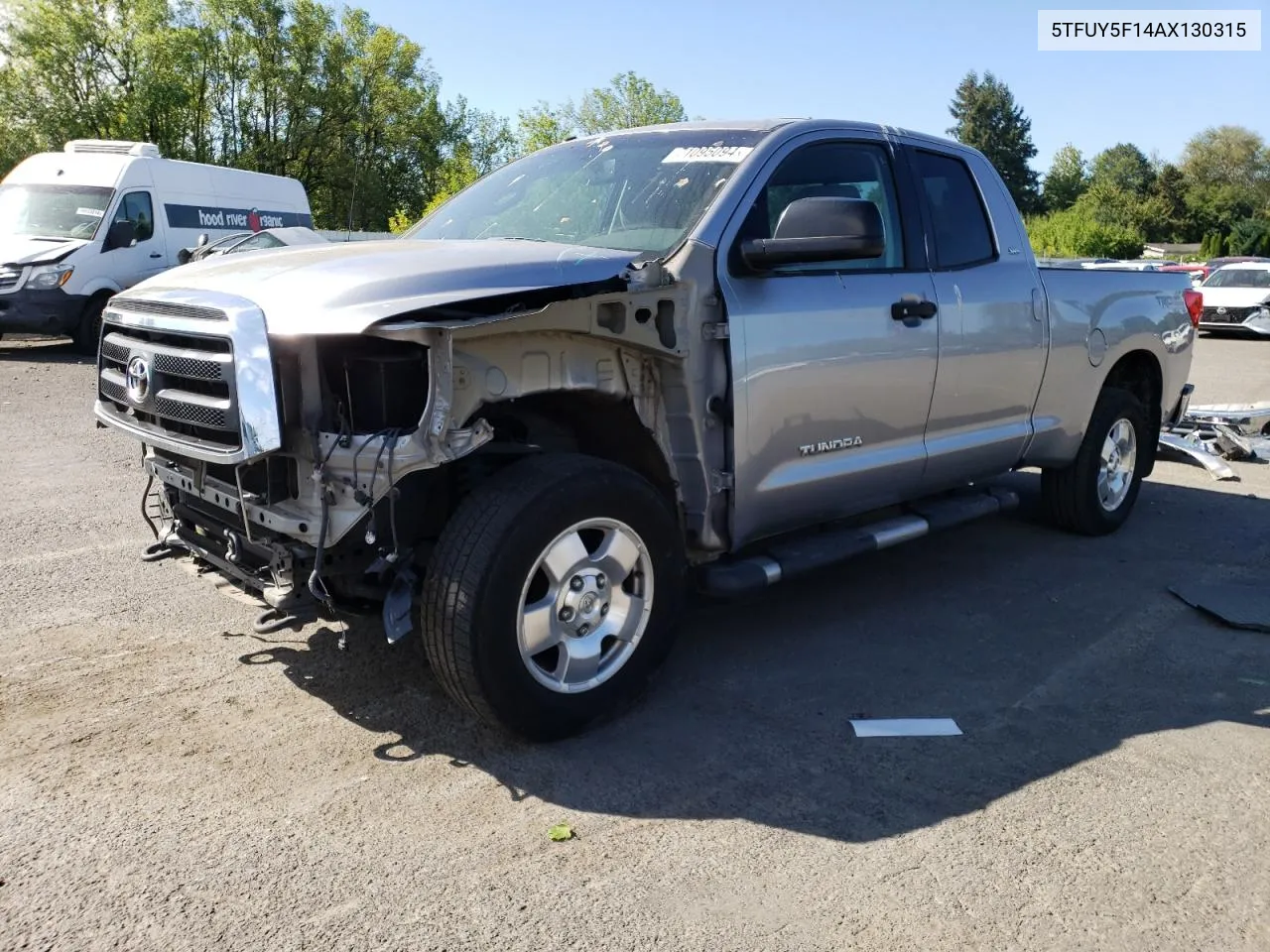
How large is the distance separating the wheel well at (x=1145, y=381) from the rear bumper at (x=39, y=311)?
498 inches

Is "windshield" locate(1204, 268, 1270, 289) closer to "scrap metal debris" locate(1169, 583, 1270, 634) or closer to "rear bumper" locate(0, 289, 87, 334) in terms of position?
"scrap metal debris" locate(1169, 583, 1270, 634)

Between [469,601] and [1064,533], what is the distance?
4.49 m

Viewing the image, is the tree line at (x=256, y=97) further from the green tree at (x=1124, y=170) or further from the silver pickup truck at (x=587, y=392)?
the green tree at (x=1124, y=170)

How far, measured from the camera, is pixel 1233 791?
3381 millimetres

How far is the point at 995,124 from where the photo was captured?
95.6 metres

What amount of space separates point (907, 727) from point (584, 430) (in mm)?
1576

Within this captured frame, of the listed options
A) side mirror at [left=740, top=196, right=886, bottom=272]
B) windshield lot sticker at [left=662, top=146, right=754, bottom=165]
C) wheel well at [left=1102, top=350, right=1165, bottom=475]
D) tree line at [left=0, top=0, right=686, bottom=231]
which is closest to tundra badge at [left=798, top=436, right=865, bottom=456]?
side mirror at [left=740, top=196, right=886, bottom=272]

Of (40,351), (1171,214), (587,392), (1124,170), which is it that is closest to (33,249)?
(40,351)


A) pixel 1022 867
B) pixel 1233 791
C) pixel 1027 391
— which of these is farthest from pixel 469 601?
pixel 1027 391

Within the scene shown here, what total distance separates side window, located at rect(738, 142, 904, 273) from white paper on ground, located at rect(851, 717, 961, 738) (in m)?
1.71

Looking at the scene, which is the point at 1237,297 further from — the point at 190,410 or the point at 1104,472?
the point at 190,410

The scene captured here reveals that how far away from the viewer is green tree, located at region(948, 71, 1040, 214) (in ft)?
306

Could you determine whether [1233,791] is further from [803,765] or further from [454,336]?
[454,336]

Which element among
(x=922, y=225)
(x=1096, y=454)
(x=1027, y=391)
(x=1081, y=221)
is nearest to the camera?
(x=922, y=225)
